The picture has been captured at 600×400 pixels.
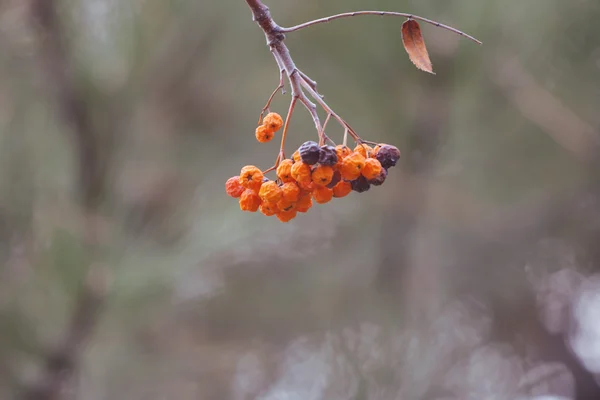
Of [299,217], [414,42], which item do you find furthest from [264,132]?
[299,217]

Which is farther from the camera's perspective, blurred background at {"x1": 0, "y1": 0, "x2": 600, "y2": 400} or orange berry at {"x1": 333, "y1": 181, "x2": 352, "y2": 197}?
blurred background at {"x1": 0, "y1": 0, "x2": 600, "y2": 400}

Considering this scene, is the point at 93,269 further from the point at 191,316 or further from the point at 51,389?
the point at 191,316

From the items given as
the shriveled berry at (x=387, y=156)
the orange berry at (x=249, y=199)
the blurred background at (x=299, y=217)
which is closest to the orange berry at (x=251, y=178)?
Answer: the orange berry at (x=249, y=199)

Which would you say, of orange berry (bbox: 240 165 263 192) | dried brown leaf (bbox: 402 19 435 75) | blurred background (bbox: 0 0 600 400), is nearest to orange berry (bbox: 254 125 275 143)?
orange berry (bbox: 240 165 263 192)

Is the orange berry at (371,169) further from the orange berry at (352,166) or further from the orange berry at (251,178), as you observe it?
the orange berry at (251,178)

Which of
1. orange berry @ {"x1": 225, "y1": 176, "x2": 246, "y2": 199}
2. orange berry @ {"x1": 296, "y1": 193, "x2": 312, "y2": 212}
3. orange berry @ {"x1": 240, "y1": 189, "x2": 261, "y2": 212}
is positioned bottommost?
orange berry @ {"x1": 296, "y1": 193, "x2": 312, "y2": 212}

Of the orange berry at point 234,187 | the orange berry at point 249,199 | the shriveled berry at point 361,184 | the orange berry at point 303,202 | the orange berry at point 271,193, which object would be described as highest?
the orange berry at point 234,187

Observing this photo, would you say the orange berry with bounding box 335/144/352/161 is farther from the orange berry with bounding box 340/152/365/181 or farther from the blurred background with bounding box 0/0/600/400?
the blurred background with bounding box 0/0/600/400
